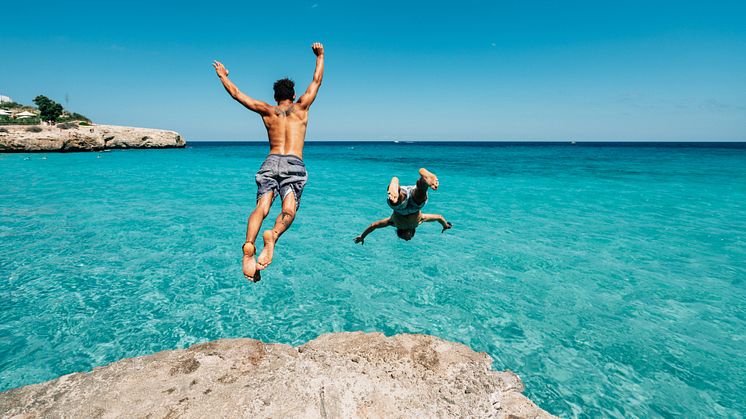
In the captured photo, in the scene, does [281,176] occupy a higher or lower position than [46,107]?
lower

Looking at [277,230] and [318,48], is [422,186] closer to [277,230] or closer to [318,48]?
[277,230]

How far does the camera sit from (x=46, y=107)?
5431 centimetres

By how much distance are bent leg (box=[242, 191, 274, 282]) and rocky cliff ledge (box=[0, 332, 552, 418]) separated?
1450 millimetres

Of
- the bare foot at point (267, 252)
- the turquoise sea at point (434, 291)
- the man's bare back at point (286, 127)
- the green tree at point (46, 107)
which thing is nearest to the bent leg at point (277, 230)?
the bare foot at point (267, 252)

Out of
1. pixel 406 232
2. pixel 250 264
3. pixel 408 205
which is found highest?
pixel 408 205

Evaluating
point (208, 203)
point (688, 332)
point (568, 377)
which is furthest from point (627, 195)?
point (208, 203)

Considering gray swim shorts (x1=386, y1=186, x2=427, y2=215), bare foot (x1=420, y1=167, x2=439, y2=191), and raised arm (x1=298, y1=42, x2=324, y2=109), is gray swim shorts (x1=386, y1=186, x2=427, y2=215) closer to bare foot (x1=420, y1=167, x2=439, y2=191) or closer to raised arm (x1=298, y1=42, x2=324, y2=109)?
bare foot (x1=420, y1=167, x2=439, y2=191)

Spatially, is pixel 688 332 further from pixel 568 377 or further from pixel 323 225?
pixel 323 225

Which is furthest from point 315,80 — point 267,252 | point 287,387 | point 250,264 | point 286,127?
point 287,387

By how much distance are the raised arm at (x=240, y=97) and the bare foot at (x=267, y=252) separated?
1930mm

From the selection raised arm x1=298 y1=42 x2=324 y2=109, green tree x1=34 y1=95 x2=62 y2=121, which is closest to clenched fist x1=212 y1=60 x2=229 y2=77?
raised arm x1=298 y1=42 x2=324 y2=109

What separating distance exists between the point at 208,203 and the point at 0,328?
13051 millimetres

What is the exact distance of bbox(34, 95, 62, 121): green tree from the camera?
54344 millimetres

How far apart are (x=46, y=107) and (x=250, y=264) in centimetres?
7474
